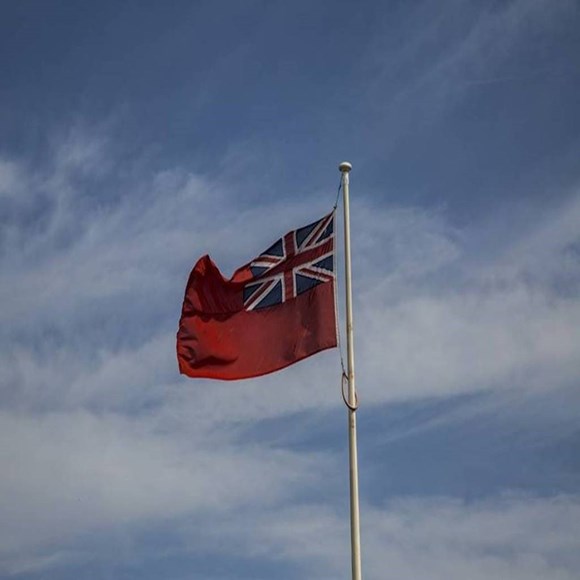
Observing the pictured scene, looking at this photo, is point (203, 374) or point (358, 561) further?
point (203, 374)

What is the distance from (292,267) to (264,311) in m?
1.41

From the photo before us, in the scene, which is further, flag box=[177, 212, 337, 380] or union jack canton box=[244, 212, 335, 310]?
union jack canton box=[244, 212, 335, 310]

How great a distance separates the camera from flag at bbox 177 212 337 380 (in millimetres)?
28594

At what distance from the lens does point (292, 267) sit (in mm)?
29906

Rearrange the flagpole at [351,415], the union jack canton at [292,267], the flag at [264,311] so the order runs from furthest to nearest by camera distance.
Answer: the union jack canton at [292,267], the flag at [264,311], the flagpole at [351,415]

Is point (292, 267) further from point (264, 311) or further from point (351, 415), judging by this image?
point (351, 415)

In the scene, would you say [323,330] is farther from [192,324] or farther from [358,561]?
[358,561]

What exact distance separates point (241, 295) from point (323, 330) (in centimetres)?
335

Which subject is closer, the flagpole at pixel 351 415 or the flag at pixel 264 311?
the flagpole at pixel 351 415

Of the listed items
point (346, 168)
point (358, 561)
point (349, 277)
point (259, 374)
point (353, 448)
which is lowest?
point (358, 561)

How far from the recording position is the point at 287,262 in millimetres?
30094

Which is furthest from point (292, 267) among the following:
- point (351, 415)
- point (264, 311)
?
point (351, 415)

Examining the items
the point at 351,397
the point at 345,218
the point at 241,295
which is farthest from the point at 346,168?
the point at 351,397

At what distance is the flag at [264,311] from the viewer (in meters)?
28.6
